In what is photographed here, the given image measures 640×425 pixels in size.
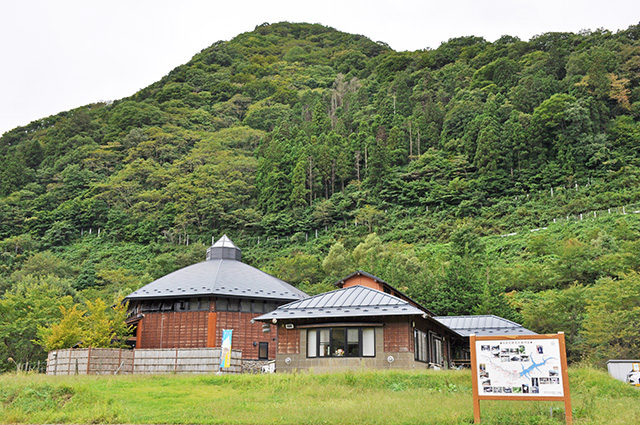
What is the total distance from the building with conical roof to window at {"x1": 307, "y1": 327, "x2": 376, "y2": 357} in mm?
8862

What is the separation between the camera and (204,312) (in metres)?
30.6

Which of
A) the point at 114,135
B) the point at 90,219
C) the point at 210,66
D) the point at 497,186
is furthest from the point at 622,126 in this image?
the point at 210,66

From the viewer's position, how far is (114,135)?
361 ft

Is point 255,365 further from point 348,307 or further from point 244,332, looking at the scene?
point 348,307

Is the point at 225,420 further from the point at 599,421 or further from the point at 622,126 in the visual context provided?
the point at 622,126

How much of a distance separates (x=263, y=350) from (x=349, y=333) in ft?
33.2

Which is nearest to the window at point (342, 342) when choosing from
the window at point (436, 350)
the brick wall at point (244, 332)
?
the window at point (436, 350)

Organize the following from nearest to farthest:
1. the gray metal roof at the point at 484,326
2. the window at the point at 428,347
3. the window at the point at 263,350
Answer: the window at the point at 428,347 < the gray metal roof at the point at 484,326 < the window at the point at 263,350

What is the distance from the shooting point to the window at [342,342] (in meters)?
22.0

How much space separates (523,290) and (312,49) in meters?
145

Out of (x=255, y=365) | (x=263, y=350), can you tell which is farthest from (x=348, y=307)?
(x=263, y=350)

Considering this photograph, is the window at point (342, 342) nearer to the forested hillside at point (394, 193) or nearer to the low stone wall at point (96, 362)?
the low stone wall at point (96, 362)

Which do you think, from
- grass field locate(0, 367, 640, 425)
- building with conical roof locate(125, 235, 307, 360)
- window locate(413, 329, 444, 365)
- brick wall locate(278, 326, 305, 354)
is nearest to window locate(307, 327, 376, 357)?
brick wall locate(278, 326, 305, 354)

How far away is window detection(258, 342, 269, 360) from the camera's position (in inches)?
1212
